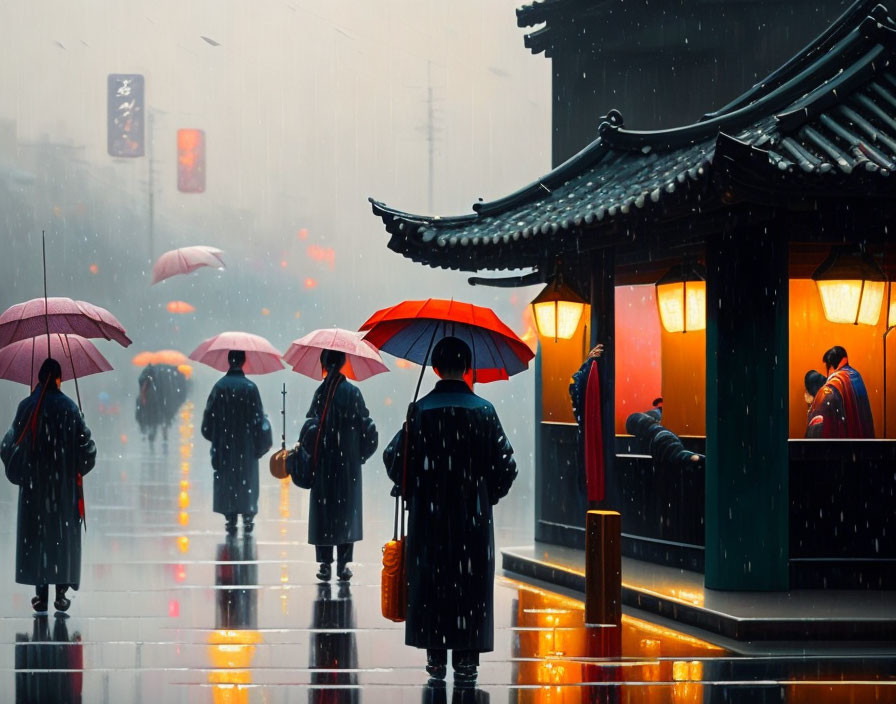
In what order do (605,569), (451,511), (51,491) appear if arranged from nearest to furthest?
(451,511) < (605,569) < (51,491)

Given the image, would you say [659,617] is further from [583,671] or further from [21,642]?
[21,642]

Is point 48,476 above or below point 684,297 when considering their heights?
below

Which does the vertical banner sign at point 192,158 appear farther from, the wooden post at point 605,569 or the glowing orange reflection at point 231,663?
the wooden post at point 605,569

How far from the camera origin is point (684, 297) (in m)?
11.5

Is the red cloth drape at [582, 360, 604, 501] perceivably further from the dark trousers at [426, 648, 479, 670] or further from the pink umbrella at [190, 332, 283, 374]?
the pink umbrella at [190, 332, 283, 374]

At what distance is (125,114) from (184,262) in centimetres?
238

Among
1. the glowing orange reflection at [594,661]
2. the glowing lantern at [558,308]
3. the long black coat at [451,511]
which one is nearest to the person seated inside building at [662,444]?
the glowing lantern at [558,308]

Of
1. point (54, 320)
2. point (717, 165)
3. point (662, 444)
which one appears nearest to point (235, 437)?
point (54, 320)

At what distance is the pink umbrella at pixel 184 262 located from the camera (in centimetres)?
1903

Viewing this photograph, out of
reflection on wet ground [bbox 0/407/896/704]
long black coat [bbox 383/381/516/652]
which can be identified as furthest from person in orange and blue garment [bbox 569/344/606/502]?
long black coat [bbox 383/381/516/652]

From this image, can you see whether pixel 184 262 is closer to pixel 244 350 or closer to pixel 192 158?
pixel 192 158

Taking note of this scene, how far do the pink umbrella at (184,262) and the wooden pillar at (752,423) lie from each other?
34.3 ft

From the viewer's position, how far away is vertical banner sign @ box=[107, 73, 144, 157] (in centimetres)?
1838

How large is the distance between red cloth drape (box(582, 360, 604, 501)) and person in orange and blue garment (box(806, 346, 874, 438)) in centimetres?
197
